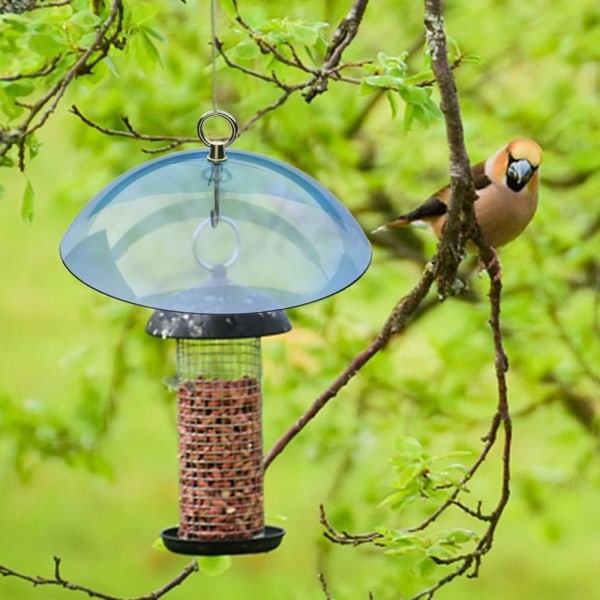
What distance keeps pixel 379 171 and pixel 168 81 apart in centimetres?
87

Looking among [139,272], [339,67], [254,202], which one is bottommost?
[139,272]

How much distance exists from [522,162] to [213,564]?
133 cm

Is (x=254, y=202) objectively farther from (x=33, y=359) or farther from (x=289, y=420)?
(x=33, y=359)

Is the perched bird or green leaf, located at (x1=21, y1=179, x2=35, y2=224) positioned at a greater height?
the perched bird

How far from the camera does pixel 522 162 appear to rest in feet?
11.2

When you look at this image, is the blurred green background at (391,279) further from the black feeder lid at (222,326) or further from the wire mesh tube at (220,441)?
the black feeder lid at (222,326)

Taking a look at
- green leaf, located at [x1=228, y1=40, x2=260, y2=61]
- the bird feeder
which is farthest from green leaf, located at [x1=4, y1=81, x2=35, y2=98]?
green leaf, located at [x1=228, y1=40, x2=260, y2=61]

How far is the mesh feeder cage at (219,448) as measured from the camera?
276 cm

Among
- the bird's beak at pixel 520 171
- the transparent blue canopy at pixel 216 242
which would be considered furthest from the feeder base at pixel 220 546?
the bird's beak at pixel 520 171

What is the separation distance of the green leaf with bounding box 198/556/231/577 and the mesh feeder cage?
42mm

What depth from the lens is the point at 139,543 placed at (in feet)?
23.3

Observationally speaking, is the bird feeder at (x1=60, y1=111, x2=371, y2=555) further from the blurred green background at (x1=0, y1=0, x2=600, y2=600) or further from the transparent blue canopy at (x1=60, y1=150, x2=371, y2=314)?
the blurred green background at (x1=0, y1=0, x2=600, y2=600)

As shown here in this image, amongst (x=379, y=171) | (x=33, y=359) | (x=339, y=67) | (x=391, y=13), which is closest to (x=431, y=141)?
(x=379, y=171)

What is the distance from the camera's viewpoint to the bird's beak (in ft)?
11.1
